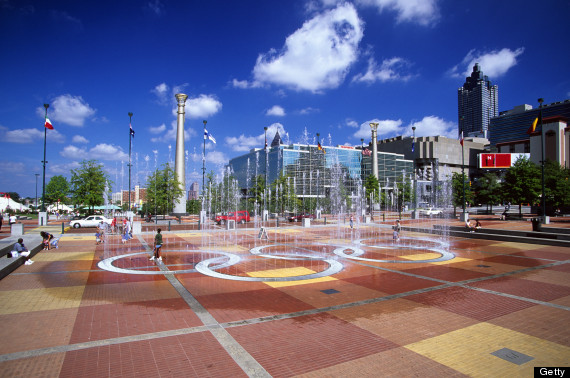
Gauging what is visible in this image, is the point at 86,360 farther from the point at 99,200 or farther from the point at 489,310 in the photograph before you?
the point at 99,200

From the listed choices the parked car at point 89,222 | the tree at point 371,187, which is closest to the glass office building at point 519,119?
the tree at point 371,187

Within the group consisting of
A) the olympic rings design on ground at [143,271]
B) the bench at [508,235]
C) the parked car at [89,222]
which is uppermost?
the parked car at [89,222]

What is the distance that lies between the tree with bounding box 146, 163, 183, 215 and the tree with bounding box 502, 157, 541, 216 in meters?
45.1

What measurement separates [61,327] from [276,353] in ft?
16.7

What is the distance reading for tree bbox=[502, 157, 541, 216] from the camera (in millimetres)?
41688

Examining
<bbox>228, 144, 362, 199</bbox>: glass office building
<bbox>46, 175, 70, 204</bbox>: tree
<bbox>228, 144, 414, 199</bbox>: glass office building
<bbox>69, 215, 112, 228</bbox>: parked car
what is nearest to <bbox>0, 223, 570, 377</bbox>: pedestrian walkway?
<bbox>69, 215, 112, 228</bbox>: parked car

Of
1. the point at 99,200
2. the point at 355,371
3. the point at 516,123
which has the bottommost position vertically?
the point at 355,371

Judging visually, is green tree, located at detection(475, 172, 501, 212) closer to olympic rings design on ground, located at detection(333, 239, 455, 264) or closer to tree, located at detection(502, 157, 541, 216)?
tree, located at detection(502, 157, 541, 216)

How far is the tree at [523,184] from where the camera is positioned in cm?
4169

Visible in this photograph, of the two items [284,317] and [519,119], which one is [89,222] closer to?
[284,317]

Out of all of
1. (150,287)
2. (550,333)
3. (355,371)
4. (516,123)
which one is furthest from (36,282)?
(516,123)

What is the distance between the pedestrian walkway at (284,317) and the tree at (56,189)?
5942 cm

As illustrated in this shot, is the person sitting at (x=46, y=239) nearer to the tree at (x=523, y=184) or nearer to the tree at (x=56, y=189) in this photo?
the tree at (x=523, y=184)

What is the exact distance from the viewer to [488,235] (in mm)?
24203
